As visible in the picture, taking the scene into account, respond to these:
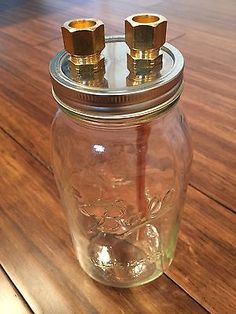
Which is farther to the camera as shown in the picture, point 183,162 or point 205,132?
point 205,132

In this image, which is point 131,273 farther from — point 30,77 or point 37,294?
point 30,77

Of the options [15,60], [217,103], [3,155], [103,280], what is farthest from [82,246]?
[15,60]

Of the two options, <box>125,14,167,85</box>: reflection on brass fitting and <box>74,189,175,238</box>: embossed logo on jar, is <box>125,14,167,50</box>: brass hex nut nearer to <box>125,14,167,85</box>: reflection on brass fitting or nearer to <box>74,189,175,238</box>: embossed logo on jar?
<box>125,14,167,85</box>: reflection on brass fitting

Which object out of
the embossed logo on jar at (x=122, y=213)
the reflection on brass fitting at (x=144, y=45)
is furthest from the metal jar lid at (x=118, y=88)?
the embossed logo on jar at (x=122, y=213)

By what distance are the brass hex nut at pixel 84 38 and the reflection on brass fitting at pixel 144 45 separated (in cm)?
3

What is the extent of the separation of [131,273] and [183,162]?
13 centimetres

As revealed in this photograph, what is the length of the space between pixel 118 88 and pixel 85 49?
0.04 meters

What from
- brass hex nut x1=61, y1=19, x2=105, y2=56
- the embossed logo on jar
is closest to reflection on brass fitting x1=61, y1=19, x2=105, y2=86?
brass hex nut x1=61, y1=19, x2=105, y2=56

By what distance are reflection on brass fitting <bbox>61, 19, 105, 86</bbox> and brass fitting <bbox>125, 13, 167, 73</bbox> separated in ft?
0.08

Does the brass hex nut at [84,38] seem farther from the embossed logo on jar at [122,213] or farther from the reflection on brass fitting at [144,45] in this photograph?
the embossed logo on jar at [122,213]

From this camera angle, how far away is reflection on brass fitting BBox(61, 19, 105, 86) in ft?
1.01

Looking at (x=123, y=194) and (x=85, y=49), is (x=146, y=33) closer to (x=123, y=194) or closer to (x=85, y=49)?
(x=85, y=49)

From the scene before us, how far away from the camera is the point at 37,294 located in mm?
400

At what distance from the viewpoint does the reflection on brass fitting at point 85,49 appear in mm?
307
